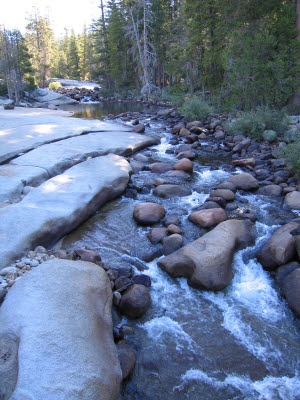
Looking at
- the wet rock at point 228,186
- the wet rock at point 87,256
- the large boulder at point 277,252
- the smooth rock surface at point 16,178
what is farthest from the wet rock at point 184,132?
the wet rock at point 87,256

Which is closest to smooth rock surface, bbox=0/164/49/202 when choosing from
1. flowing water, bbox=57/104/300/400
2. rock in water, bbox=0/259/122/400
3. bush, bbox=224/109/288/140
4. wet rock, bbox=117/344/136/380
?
flowing water, bbox=57/104/300/400

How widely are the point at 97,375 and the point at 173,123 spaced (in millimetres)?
13026

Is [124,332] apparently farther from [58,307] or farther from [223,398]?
[223,398]

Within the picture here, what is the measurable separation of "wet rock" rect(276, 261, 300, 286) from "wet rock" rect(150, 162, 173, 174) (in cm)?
435

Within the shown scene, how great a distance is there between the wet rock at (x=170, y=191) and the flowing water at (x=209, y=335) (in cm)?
159

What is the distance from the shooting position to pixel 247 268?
4258mm

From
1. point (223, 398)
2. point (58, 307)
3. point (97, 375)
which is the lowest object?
point (223, 398)

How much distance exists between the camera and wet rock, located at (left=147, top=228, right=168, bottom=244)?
15.7 ft

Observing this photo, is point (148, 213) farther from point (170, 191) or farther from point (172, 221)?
point (170, 191)

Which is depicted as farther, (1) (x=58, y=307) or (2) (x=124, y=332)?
(2) (x=124, y=332)

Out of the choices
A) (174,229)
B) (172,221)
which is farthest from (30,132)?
(174,229)

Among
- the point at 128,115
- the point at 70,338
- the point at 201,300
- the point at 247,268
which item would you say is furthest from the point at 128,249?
the point at 128,115

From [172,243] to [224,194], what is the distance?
2.09 m

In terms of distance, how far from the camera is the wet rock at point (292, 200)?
227 inches
